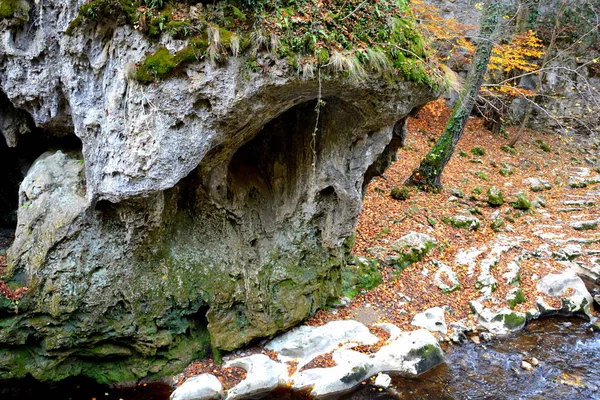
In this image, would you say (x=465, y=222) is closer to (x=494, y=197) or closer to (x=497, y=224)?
(x=497, y=224)

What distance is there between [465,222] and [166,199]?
10481mm

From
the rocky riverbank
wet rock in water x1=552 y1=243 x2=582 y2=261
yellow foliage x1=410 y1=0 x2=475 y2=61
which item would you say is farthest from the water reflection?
yellow foliage x1=410 y1=0 x2=475 y2=61

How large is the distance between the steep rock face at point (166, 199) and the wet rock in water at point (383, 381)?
2147 mm

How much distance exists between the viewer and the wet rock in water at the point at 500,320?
1030cm

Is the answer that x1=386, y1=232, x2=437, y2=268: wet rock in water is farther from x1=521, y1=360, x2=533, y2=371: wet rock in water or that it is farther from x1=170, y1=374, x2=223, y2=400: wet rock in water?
x1=170, y1=374, x2=223, y2=400: wet rock in water

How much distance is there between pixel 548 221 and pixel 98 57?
53.5 ft

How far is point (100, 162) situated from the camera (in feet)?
23.4

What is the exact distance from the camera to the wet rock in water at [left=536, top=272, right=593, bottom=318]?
11109mm

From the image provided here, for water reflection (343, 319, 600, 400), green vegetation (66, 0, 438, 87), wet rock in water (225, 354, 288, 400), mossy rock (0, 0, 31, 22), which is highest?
mossy rock (0, 0, 31, 22)

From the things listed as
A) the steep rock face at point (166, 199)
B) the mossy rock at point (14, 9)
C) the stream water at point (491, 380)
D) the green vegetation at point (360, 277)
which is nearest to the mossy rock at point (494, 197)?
the stream water at point (491, 380)

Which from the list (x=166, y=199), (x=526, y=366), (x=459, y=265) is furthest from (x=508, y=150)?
(x=166, y=199)

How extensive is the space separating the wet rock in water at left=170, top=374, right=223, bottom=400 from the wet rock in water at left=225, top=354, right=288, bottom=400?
0.85 feet

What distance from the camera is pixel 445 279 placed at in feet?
38.4

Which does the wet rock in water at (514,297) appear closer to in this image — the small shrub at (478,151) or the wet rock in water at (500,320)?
the wet rock in water at (500,320)
